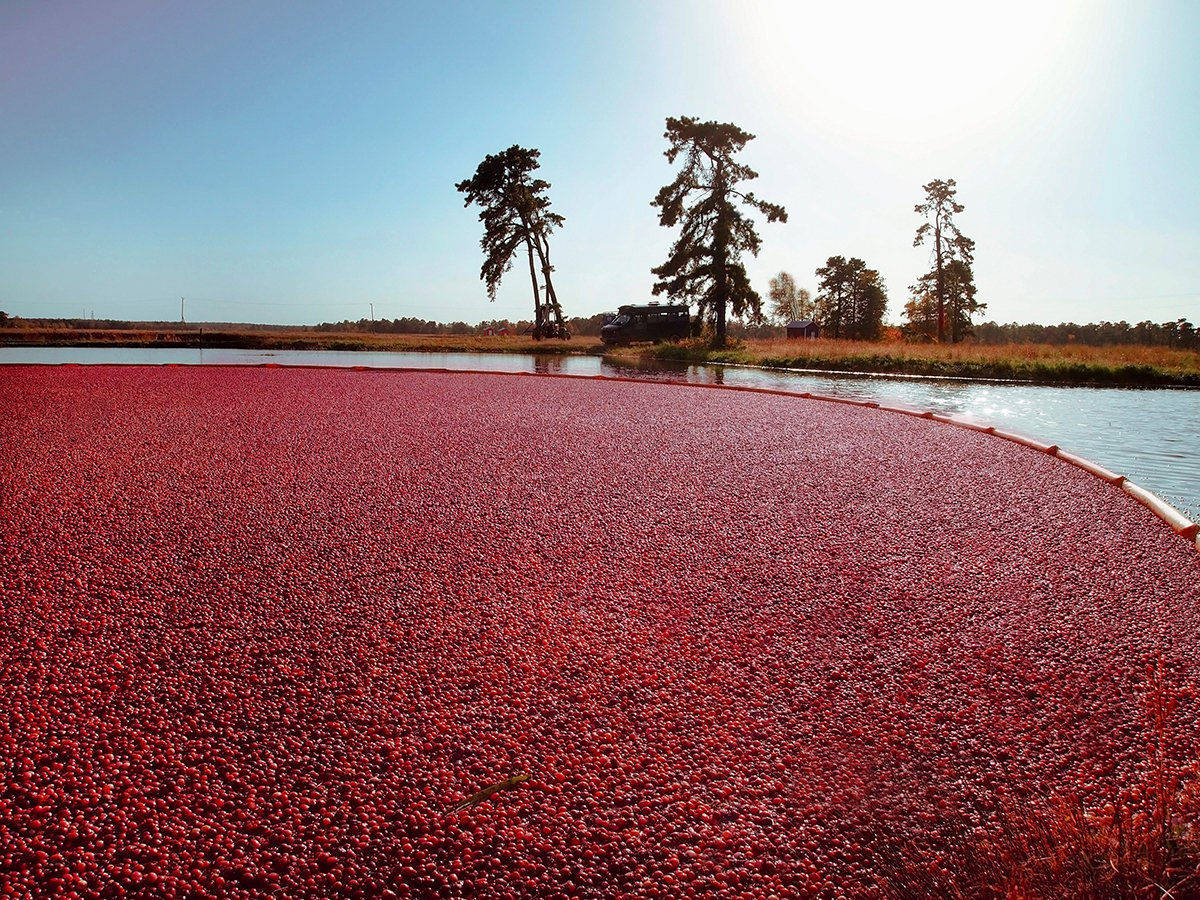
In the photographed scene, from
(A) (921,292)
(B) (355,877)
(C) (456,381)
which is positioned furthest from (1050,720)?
(A) (921,292)

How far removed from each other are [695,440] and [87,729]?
5.34 metres

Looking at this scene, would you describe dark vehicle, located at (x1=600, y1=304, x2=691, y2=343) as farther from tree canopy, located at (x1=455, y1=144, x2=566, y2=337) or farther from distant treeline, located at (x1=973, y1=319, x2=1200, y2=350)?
distant treeline, located at (x1=973, y1=319, x2=1200, y2=350)

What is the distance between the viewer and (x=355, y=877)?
63.5 inches

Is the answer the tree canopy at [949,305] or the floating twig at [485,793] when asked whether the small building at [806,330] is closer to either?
the tree canopy at [949,305]

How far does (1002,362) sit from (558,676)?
63.8 feet

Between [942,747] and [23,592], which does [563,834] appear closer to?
[942,747]

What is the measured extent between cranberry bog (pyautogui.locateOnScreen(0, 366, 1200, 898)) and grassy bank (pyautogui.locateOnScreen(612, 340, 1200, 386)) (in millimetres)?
14492

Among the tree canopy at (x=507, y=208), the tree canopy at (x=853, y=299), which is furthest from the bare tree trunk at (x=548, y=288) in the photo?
the tree canopy at (x=853, y=299)

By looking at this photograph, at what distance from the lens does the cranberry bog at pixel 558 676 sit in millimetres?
1715

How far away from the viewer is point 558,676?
2461 mm

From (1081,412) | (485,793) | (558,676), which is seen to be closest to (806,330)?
(1081,412)

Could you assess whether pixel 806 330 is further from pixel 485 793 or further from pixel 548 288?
pixel 485 793

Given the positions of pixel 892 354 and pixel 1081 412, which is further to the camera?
pixel 892 354

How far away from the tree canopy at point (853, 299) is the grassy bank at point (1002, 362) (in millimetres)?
35853
